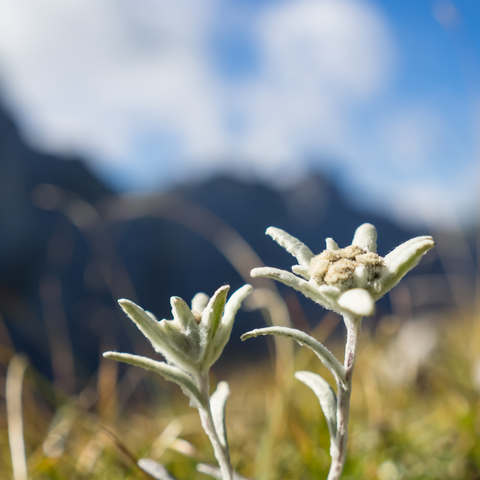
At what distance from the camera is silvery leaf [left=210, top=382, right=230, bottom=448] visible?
0.91 meters

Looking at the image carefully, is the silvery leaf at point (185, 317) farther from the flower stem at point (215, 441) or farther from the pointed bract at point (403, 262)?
the pointed bract at point (403, 262)

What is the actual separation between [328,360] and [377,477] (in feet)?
3.90

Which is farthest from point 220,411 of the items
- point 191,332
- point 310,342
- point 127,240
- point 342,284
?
point 127,240

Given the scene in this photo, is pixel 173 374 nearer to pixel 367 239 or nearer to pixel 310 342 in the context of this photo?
pixel 310 342

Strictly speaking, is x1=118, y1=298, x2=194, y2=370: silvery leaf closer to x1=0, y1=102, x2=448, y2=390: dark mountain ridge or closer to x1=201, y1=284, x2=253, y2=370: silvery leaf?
x1=201, y1=284, x2=253, y2=370: silvery leaf

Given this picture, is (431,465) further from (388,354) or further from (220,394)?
(388,354)

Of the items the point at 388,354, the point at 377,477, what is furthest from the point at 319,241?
the point at 377,477

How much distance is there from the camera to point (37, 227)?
72.9 feet

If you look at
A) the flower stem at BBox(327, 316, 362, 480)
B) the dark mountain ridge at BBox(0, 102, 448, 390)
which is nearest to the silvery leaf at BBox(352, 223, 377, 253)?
the flower stem at BBox(327, 316, 362, 480)

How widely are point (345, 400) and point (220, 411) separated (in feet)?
1.05

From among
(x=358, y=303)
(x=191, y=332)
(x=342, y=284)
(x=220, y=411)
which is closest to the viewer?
(x=358, y=303)

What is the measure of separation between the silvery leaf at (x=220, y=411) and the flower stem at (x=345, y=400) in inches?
9.5

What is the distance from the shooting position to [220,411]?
967mm

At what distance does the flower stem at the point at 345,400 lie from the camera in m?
0.79
